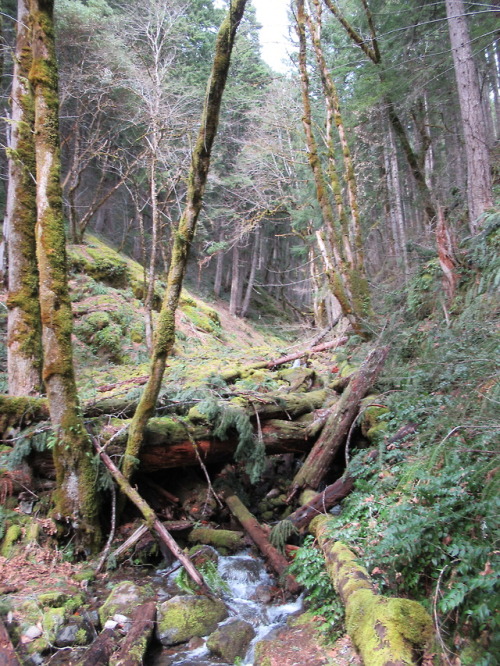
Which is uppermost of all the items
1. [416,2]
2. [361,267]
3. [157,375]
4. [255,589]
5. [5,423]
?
[416,2]

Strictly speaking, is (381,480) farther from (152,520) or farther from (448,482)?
(152,520)

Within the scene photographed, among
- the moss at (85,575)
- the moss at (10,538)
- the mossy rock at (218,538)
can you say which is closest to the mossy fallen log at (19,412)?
the moss at (10,538)

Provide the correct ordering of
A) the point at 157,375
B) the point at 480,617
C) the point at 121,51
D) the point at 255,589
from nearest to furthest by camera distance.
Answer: the point at 480,617 → the point at 255,589 → the point at 157,375 → the point at 121,51

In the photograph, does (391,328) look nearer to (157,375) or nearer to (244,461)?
(244,461)

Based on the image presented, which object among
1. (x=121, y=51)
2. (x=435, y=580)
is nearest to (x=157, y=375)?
(x=435, y=580)

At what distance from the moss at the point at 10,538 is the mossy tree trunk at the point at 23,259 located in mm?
2001

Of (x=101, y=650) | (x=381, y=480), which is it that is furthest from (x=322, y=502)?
(x=101, y=650)

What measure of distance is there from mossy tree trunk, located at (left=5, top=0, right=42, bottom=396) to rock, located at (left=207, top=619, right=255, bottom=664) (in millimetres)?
4302

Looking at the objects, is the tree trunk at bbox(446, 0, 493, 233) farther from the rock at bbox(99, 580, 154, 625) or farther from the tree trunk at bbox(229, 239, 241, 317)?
the tree trunk at bbox(229, 239, 241, 317)

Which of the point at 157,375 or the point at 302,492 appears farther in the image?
the point at 302,492

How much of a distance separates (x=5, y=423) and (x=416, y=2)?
45.8ft

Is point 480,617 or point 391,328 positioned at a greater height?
point 391,328

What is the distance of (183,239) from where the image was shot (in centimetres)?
541

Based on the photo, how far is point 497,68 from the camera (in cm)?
1942
